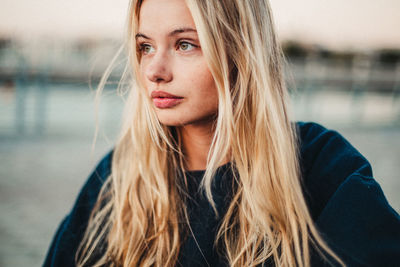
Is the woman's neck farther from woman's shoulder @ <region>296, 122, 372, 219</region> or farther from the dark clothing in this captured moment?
woman's shoulder @ <region>296, 122, 372, 219</region>

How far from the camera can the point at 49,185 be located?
4812 millimetres

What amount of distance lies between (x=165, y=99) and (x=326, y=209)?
759 mm

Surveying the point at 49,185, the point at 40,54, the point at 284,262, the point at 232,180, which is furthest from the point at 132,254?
the point at 40,54

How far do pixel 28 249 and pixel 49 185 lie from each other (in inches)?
64.3

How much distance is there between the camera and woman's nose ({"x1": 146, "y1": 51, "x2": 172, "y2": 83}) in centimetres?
148

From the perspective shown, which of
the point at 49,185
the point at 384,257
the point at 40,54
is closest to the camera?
the point at 384,257

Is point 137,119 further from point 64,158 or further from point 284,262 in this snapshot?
point 64,158

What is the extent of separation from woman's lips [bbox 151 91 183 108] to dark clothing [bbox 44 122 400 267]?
37 centimetres

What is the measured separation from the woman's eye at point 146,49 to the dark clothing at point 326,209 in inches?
22.9

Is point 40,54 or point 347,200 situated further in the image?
point 40,54

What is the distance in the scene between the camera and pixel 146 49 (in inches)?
65.8

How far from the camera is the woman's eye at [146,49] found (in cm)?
164

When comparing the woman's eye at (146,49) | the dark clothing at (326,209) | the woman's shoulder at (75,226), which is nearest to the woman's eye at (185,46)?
the woman's eye at (146,49)

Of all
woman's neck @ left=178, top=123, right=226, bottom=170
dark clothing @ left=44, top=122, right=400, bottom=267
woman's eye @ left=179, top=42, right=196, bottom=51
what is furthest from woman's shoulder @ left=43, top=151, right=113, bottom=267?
woman's eye @ left=179, top=42, right=196, bottom=51
